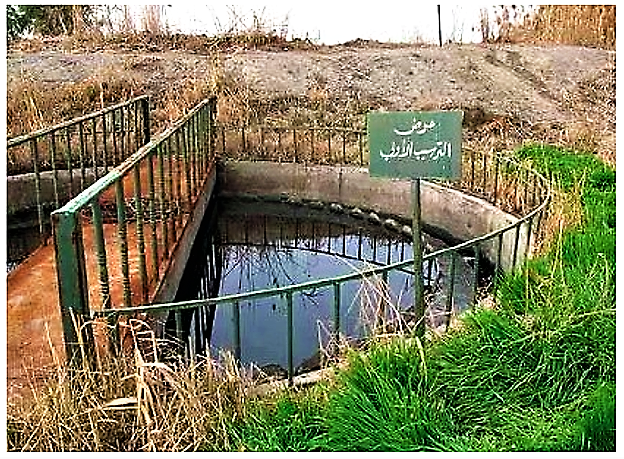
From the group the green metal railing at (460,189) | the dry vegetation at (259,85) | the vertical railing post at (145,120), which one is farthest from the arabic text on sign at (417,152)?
the vertical railing post at (145,120)

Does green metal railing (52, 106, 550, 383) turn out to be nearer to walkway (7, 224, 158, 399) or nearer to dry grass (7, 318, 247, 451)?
walkway (7, 224, 158, 399)

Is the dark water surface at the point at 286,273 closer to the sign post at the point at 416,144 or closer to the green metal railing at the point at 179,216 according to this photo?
the green metal railing at the point at 179,216

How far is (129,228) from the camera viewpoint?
5.32 m

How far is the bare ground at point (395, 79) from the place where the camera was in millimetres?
9906

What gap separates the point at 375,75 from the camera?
1096 cm

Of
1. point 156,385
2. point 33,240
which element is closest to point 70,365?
point 156,385

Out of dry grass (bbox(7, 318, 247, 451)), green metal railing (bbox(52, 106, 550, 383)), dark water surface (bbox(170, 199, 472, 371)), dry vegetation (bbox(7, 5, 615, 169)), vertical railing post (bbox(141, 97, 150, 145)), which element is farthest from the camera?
dry vegetation (bbox(7, 5, 615, 169))

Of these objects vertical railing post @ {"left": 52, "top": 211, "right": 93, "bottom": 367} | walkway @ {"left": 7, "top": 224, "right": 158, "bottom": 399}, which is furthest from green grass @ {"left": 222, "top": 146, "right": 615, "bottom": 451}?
walkway @ {"left": 7, "top": 224, "right": 158, "bottom": 399}

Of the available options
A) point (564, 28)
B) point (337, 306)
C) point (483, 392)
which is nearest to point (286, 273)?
point (337, 306)

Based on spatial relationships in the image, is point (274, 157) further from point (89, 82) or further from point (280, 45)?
point (280, 45)

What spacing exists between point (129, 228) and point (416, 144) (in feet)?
10.1

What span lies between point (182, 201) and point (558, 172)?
9.82 ft

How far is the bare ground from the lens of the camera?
32.5 feet

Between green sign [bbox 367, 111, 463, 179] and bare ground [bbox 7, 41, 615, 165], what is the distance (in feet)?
21.5
